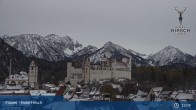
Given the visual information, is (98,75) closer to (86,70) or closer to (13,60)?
(86,70)

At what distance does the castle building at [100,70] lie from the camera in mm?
13346

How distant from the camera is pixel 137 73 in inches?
536

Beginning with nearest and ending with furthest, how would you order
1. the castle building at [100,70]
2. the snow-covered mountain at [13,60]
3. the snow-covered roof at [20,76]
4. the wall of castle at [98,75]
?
the snow-covered mountain at [13,60]
the snow-covered roof at [20,76]
the castle building at [100,70]
the wall of castle at [98,75]

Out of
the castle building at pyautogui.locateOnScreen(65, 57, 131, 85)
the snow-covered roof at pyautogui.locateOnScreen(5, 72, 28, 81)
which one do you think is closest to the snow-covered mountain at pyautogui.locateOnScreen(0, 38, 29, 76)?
the snow-covered roof at pyautogui.locateOnScreen(5, 72, 28, 81)

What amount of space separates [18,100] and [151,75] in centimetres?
811

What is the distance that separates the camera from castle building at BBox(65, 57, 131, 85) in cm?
1335

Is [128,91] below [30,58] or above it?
below

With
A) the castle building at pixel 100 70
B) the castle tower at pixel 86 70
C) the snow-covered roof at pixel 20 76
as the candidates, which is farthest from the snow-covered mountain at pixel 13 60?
the castle tower at pixel 86 70

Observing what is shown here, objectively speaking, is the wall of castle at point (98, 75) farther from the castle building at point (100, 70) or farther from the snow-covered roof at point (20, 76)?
the snow-covered roof at point (20, 76)

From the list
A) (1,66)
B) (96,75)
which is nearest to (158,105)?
(1,66)

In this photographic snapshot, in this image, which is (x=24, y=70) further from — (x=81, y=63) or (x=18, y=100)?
(x=18, y=100)

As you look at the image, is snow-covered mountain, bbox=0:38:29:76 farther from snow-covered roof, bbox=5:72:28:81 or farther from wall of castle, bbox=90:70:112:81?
wall of castle, bbox=90:70:112:81

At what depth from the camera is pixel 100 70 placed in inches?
606

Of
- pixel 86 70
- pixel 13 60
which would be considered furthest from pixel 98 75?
pixel 13 60
